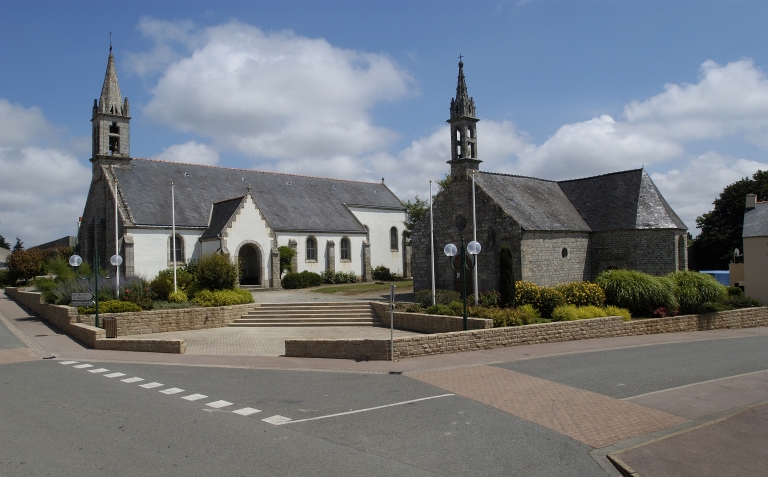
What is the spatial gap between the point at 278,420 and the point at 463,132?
73.7ft

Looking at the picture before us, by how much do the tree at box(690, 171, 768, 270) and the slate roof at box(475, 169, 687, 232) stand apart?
73.5ft

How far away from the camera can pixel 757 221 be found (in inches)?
1271

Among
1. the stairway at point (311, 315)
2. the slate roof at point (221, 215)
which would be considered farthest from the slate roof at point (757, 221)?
the slate roof at point (221, 215)

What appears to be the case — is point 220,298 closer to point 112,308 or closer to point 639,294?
point 112,308

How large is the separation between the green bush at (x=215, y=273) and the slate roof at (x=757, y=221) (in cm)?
2905

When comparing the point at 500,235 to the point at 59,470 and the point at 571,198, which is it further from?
the point at 59,470

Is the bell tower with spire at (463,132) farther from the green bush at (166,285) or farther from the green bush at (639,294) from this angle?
the green bush at (166,285)

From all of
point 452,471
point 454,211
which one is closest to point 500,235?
point 454,211

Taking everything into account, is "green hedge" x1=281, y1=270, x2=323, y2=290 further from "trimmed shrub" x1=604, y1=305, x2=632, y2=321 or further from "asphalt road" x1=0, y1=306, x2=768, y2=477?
"asphalt road" x1=0, y1=306, x2=768, y2=477

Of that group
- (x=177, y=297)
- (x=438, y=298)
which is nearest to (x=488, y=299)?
(x=438, y=298)

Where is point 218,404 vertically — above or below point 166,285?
below

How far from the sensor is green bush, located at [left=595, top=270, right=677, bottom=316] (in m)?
21.9

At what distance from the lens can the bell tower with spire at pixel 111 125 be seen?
35781 millimetres

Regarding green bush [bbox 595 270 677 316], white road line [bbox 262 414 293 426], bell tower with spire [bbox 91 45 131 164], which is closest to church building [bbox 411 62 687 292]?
green bush [bbox 595 270 677 316]
